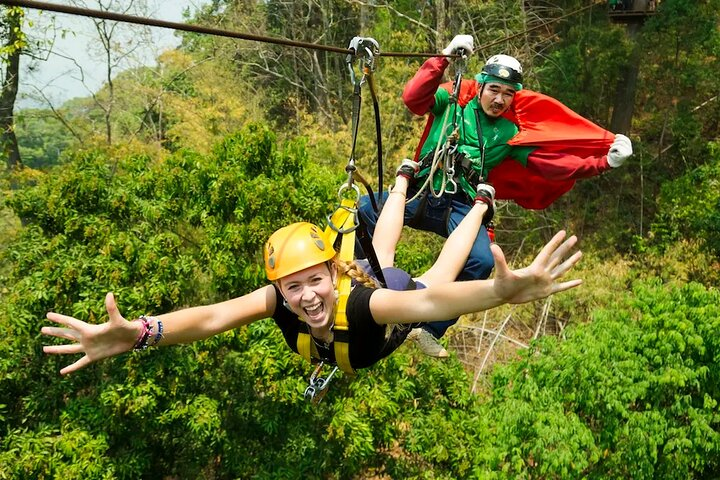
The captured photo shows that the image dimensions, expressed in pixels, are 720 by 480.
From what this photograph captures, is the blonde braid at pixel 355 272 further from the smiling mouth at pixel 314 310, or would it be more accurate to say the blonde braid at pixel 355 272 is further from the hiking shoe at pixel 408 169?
the hiking shoe at pixel 408 169

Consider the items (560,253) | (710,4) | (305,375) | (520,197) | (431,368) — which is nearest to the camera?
(560,253)

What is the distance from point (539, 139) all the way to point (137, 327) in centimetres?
237

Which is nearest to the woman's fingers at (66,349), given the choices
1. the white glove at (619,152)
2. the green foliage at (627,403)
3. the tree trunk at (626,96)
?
the white glove at (619,152)

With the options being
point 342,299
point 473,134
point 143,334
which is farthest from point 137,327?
point 473,134

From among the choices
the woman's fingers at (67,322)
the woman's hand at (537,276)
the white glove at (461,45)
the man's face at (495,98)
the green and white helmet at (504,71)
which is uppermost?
the white glove at (461,45)

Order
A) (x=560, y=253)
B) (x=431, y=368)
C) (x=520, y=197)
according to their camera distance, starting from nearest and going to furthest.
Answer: (x=560, y=253)
(x=520, y=197)
(x=431, y=368)

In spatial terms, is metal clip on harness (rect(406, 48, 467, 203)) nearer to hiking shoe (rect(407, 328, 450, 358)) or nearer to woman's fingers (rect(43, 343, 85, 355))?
hiking shoe (rect(407, 328, 450, 358))

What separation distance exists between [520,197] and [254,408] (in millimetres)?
4792

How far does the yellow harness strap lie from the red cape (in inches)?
46.7

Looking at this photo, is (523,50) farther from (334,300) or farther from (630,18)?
(334,300)

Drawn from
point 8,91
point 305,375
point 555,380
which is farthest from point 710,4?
point 8,91

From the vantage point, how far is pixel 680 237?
481 inches

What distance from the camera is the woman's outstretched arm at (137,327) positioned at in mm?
2209

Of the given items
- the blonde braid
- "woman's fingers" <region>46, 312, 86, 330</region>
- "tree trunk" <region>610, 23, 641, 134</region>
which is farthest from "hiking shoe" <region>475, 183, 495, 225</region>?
"tree trunk" <region>610, 23, 641, 134</region>
